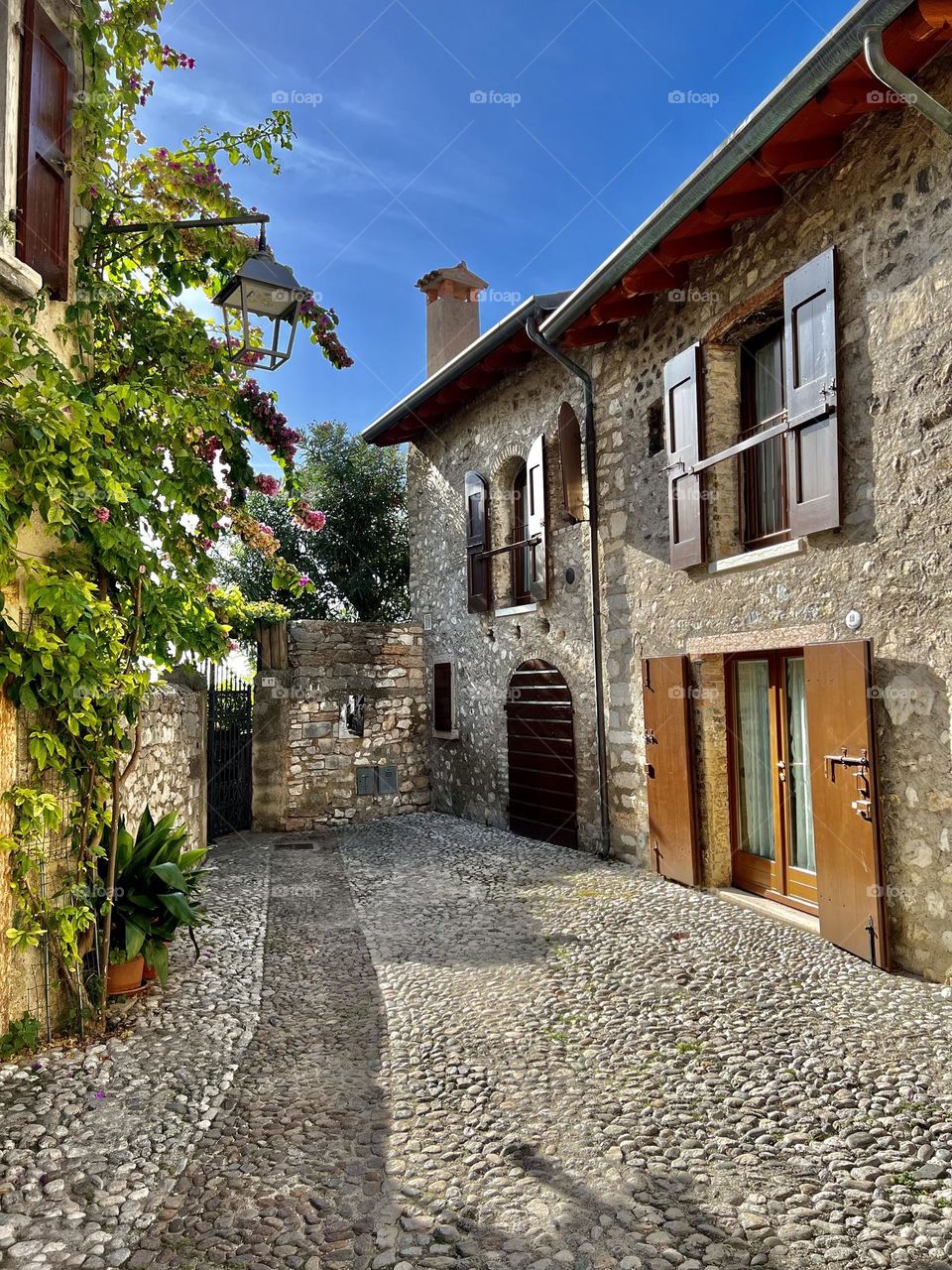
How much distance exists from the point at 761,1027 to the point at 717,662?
3035mm

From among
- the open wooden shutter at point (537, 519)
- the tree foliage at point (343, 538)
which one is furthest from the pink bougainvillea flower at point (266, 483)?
the tree foliage at point (343, 538)

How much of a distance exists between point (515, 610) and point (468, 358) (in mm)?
2860

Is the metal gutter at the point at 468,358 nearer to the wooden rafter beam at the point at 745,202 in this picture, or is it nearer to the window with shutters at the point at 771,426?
the window with shutters at the point at 771,426

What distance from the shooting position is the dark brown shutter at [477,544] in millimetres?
9789

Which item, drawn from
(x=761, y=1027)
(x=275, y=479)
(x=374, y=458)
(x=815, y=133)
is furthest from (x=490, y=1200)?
(x=374, y=458)

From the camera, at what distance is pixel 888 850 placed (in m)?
4.52

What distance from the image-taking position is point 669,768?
258 inches

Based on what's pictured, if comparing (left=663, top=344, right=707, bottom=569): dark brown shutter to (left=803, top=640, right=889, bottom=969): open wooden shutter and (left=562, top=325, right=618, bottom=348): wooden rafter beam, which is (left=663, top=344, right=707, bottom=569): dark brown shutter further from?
(left=803, top=640, right=889, bottom=969): open wooden shutter

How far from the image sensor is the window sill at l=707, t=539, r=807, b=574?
17.1ft

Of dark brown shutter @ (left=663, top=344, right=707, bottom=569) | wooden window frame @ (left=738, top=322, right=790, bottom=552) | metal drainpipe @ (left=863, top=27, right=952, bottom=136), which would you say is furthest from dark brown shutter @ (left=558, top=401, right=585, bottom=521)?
metal drainpipe @ (left=863, top=27, right=952, bottom=136)

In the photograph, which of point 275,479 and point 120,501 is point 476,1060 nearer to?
point 120,501

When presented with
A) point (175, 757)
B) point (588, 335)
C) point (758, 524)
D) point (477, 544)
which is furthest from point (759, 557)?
point (175, 757)

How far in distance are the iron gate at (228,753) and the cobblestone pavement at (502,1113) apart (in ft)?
14.8

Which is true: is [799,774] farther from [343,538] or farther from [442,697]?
[343,538]
